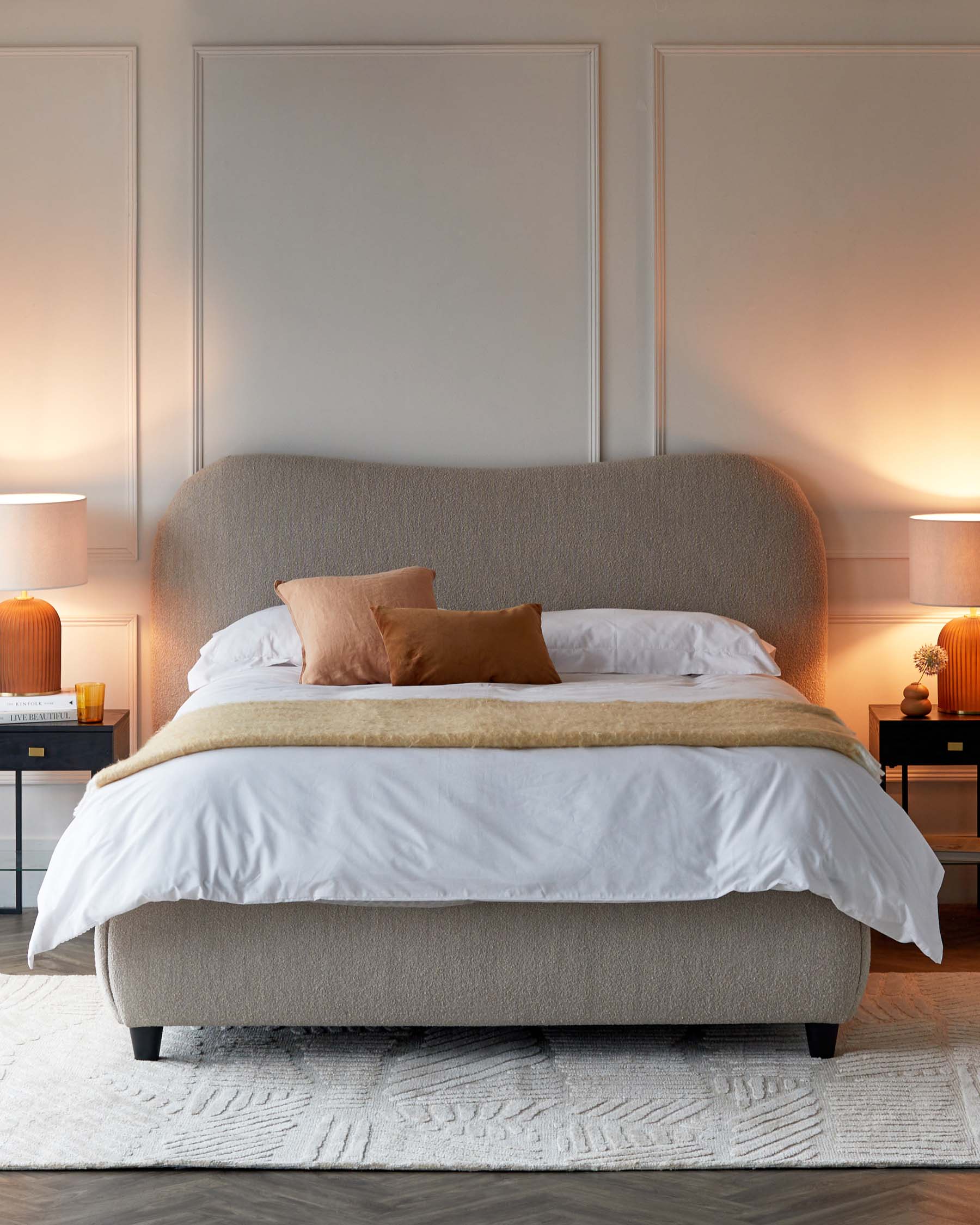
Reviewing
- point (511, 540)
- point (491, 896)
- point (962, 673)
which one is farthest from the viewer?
point (511, 540)

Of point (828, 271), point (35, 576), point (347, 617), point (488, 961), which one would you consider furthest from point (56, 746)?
point (828, 271)

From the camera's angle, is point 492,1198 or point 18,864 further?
point 18,864

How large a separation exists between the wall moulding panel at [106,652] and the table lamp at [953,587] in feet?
8.28

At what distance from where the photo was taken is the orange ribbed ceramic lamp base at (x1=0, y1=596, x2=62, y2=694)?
3.82 meters

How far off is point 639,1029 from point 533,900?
55 cm

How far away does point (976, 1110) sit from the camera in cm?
243

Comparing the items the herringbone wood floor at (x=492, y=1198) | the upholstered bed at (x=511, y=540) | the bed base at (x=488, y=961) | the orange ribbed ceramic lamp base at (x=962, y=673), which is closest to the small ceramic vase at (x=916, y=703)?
the orange ribbed ceramic lamp base at (x=962, y=673)

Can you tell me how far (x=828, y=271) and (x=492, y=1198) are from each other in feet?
10.3

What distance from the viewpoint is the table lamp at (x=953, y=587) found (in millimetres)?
3826

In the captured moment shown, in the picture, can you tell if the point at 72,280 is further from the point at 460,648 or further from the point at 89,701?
the point at 460,648

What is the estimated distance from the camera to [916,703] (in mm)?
3791

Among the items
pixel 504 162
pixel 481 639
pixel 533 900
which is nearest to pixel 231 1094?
pixel 533 900

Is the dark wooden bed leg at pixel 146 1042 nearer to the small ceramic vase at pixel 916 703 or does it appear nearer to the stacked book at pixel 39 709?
the stacked book at pixel 39 709

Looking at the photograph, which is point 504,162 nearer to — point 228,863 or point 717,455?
point 717,455
